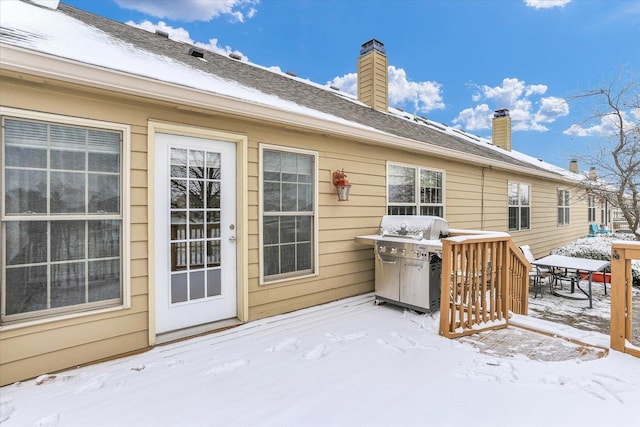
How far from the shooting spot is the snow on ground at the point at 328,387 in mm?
1953

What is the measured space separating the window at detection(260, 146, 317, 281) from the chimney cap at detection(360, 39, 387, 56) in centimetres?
432

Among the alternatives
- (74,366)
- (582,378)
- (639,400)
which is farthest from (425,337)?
(74,366)

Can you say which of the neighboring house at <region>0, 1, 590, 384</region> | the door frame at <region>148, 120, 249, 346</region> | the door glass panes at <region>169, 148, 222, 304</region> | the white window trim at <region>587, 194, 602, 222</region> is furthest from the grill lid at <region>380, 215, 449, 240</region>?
the white window trim at <region>587, 194, 602, 222</region>

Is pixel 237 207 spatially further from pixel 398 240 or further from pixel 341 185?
pixel 398 240

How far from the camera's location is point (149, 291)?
2.96 meters

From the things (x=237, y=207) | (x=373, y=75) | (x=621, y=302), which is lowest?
(x=621, y=302)

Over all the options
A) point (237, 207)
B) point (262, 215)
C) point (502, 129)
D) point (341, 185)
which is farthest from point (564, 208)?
point (237, 207)

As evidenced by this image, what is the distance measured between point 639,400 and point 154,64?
4.78m

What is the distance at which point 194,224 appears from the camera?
329 cm

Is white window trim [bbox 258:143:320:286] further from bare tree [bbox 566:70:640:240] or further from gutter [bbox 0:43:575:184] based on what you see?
bare tree [bbox 566:70:640:240]

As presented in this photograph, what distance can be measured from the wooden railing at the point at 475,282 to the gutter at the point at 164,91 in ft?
6.48

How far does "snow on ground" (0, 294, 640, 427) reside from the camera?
195 cm

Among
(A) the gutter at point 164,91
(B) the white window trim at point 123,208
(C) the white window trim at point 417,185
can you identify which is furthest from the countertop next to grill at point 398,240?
(B) the white window trim at point 123,208

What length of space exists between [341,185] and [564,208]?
35.7 feet
